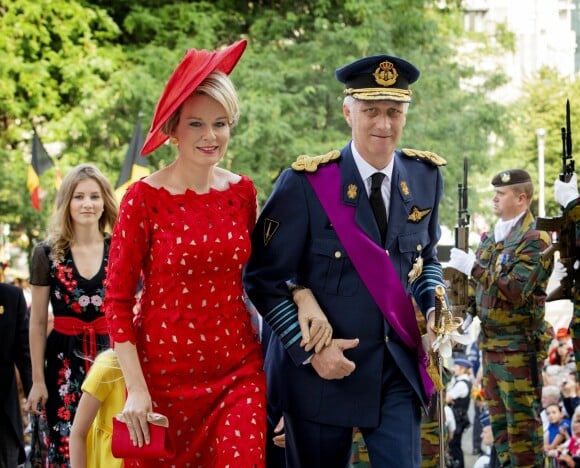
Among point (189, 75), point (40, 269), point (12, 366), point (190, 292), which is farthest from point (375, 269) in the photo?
point (12, 366)

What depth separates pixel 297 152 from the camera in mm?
18625

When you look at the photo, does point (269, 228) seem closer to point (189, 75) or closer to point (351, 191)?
point (351, 191)

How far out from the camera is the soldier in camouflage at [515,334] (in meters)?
9.22

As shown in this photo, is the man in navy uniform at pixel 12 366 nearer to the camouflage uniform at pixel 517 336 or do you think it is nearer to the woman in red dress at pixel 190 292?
the woman in red dress at pixel 190 292

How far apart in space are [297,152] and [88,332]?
1123 centimetres

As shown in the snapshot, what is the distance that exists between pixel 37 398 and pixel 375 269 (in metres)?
3.15

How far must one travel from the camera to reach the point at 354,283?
5355 millimetres

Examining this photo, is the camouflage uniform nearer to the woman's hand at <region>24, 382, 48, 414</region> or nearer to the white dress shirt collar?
the woman's hand at <region>24, 382, 48, 414</region>

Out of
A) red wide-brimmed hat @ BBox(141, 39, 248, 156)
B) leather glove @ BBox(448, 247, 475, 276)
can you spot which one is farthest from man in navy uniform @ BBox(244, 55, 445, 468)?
leather glove @ BBox(448, 247, 475, 276)

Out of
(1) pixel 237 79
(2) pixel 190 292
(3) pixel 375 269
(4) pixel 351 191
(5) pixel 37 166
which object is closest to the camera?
(2) pixel 190 292

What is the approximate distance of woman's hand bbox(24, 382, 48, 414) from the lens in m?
7.68

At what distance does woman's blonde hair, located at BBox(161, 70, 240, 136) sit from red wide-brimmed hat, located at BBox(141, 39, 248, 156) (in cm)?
3

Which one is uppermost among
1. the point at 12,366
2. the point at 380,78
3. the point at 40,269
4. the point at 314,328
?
the point at 380,78

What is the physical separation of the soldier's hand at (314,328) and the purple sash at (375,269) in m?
0.26
